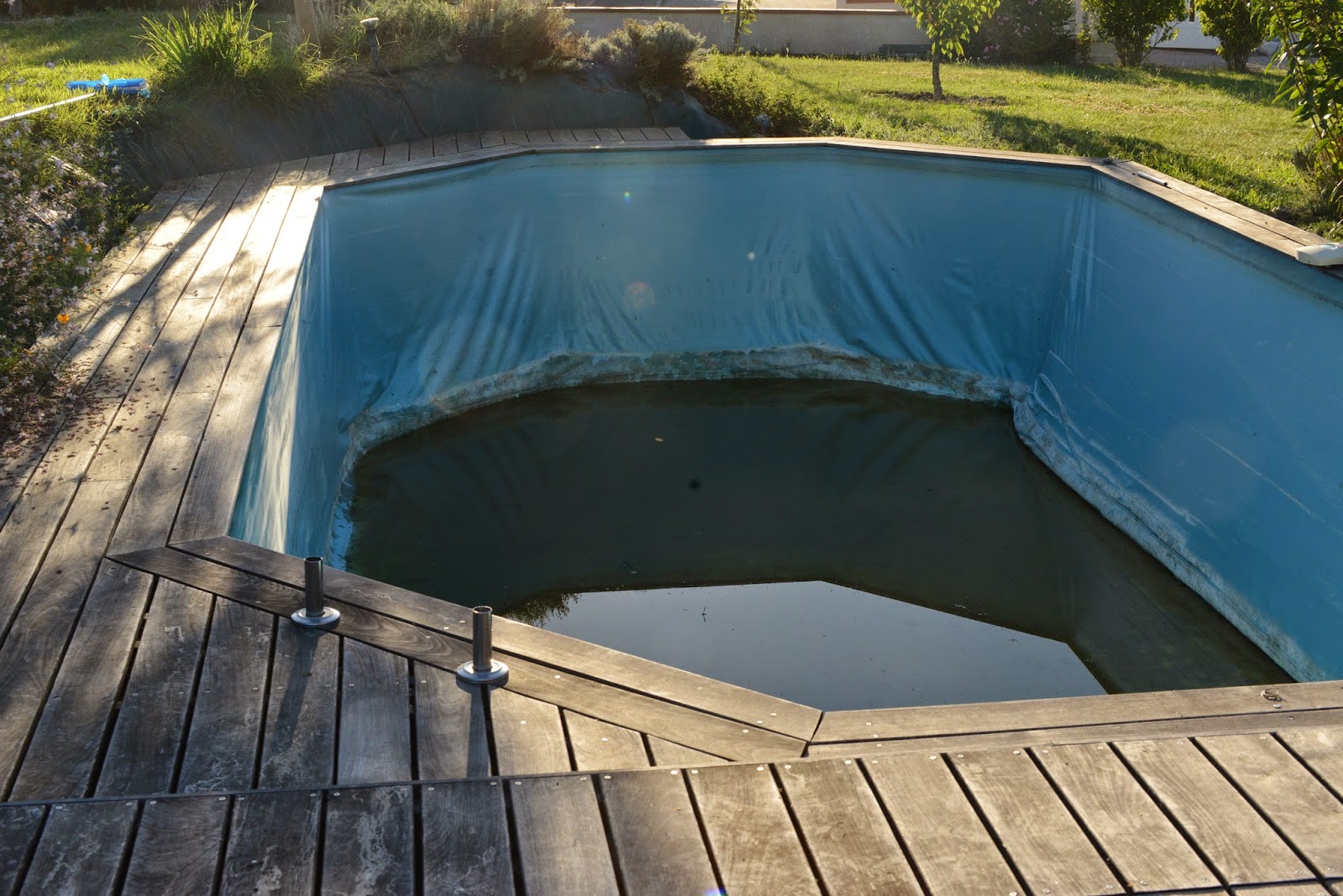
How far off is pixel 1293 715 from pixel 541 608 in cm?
251

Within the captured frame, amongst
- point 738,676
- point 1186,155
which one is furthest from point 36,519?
point 1186,155

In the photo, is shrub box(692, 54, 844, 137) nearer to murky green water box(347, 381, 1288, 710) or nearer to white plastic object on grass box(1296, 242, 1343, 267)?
murky green water box(347, 381, 1288, 710)

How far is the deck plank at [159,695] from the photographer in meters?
2.04

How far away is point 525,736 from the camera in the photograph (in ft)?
7.33

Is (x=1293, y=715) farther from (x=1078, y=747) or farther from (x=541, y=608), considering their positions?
(x=541, y=608)

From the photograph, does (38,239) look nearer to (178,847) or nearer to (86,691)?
(86,691)

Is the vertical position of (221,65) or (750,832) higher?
(221,65)

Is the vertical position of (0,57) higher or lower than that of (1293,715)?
higher

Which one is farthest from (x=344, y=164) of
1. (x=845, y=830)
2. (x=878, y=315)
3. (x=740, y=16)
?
(x=740, y=16)


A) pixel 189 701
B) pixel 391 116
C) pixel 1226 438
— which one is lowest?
pixel 1226 438

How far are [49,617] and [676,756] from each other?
1.34 m

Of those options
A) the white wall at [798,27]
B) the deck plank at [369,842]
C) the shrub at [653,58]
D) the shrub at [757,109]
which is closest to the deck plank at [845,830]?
the deck plank at [369,842]

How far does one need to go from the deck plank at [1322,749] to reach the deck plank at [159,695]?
6.79 feet

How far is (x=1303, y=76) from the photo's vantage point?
5.12m
